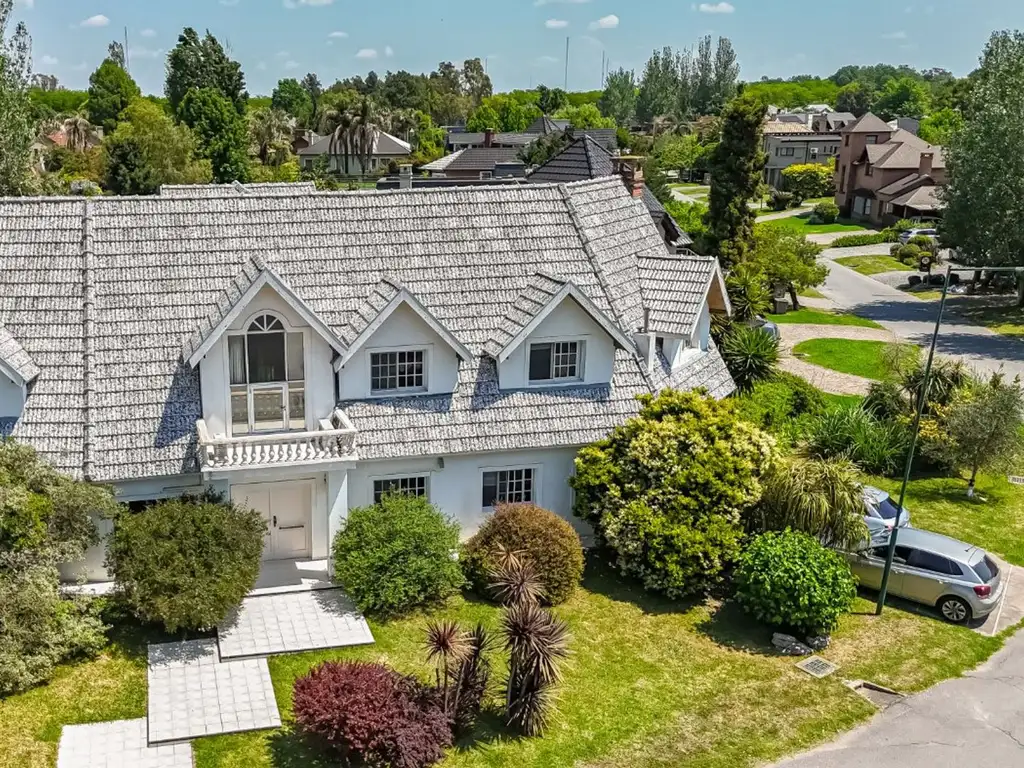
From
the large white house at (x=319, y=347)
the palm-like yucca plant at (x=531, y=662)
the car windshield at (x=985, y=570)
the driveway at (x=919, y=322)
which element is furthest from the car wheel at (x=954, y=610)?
the driveway at (x=919, y=322)

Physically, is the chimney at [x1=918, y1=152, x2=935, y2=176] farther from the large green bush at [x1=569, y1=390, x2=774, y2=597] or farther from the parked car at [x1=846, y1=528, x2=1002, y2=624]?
the large green bush at [x1=569, y1=390, x2=774, y2=597]

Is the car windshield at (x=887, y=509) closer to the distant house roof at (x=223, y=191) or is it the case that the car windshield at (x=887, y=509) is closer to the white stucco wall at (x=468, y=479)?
the white stucco wall at (x=468, y=479)

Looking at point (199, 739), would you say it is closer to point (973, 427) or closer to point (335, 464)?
point (335, 464)

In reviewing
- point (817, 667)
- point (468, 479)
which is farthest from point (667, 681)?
point (468, 479)

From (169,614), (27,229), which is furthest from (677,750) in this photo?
(27,229)

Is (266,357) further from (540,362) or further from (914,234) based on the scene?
(914,234)

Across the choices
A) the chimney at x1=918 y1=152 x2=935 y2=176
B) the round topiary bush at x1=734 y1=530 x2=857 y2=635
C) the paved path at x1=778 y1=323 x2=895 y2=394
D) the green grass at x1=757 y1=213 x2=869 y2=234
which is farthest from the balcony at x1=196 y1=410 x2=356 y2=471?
the chimney at x1=918 y1=152 x2=935 y2=176
